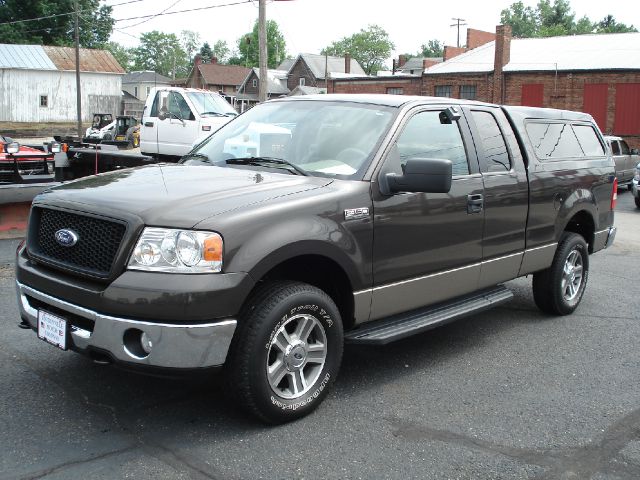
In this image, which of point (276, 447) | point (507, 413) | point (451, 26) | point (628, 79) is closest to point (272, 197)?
point (276, 447)

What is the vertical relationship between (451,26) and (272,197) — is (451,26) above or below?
above

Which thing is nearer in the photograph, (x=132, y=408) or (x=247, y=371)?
(x=247, y=371)

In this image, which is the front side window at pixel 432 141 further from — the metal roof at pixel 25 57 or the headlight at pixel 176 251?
the metal roof at pixel 25 57

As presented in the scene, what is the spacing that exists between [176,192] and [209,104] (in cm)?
1260

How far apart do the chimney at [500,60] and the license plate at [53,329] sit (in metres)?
39.3

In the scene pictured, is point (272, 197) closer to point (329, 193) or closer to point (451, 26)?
point (329, 193)

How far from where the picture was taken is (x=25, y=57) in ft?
175

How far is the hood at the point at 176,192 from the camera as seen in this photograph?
143 inches

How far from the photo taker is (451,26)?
8125cm

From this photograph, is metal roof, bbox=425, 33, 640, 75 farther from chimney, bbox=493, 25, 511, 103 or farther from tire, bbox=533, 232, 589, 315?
Answer: tire, bbox=533, 232, 589, 315

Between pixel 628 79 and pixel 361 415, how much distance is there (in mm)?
35510

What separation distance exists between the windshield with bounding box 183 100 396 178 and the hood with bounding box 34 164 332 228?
236 millimetres

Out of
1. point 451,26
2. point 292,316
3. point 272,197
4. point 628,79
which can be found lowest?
point 292,316

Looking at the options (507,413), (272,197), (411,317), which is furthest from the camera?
(411,317)
